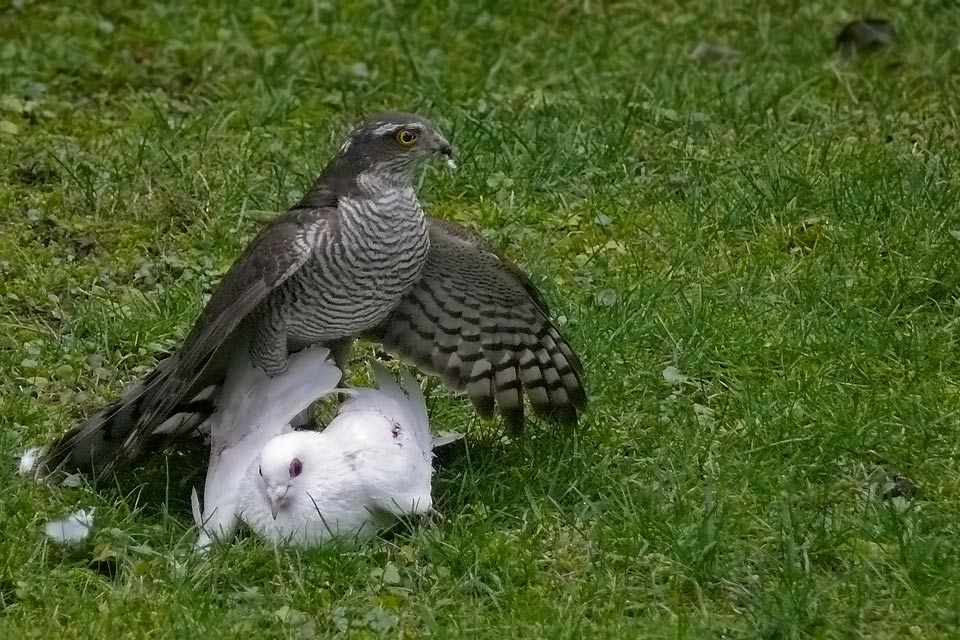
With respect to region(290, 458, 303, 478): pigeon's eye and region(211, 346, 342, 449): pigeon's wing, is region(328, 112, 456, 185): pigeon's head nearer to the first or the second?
region(211, 346, 342, 449): pigeon's wing

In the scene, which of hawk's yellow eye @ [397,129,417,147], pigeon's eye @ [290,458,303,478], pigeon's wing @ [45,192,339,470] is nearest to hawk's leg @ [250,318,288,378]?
pigeon's wing @ [45,192,339,470]

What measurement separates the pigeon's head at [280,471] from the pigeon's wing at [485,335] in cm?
60

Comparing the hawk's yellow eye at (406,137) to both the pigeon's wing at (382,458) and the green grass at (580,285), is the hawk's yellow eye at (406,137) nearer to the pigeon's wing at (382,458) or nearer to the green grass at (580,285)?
the pigeon's wing at (382,458)

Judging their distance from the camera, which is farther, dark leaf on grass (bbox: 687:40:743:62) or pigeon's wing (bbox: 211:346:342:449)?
dark leaf on grass (bbox: 687:40:743:62)

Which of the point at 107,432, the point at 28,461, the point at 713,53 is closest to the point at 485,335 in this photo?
the point at 107,432

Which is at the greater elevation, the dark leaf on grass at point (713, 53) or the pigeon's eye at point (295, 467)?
the pigeon's eye at point (295, 467)

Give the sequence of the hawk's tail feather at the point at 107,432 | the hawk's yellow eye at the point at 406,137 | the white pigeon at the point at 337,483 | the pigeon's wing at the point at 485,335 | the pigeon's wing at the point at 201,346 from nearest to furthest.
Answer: the white pigeon at the point at 337,483
the pigeon's wing at the point at 201,346
the hawk's yellow eye at the point at 406,137
the hawk's tail feather at the point at 107,432
the pigeon's wing at the point at 485,335

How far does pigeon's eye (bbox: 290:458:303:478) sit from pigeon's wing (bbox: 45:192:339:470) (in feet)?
1.20

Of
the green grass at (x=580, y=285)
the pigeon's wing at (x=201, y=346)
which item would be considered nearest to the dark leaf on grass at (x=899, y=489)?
the green grass at (x=580, y=285)

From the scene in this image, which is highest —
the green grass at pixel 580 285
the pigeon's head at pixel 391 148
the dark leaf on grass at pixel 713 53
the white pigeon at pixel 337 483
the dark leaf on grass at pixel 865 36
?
the pigeon's head at pixel 391 148

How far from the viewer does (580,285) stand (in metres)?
5.80

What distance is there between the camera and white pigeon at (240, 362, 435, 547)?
13.7 ft

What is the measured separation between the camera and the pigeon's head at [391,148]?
14.4ft

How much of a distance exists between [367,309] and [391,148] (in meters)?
0.45
